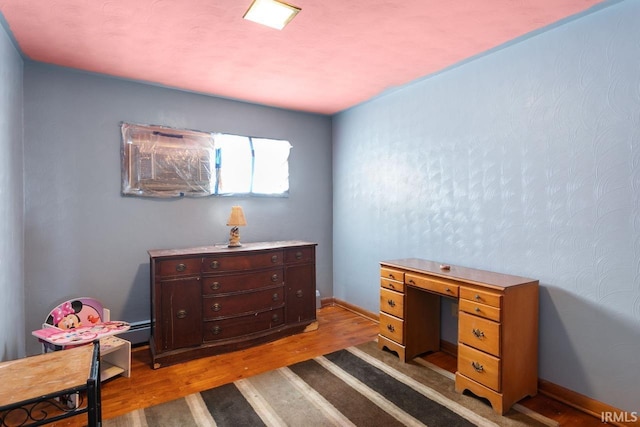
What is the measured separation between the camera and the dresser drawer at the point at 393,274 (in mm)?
2822

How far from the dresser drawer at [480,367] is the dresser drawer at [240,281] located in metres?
1.75

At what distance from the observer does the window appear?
3109 mm

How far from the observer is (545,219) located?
2.30 metres

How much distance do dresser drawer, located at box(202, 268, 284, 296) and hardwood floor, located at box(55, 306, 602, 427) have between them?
570 mm

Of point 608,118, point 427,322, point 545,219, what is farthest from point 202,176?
point 608,118

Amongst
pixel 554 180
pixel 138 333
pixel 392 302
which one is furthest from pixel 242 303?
pixel 554 180

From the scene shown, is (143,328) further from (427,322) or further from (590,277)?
(590,277)

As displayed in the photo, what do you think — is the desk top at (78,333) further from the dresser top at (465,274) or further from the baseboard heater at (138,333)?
the dresser top at (465,274)

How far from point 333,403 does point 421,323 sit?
3.59 ft

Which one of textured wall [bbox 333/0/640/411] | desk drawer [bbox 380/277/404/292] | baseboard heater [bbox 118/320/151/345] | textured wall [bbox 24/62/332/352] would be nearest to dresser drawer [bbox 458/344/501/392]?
textured wall [bbox 333/0/640/411]

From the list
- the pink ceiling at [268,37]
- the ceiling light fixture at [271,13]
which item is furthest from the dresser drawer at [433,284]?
the ceiling light fixture at [271,13]

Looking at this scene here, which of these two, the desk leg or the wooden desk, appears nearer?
the wooden desk

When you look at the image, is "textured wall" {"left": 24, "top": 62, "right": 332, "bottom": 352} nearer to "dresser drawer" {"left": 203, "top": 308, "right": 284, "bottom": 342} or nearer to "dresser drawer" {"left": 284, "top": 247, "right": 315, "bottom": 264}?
"dresser drawer" {"left": 284, "top": 247, "right": 315, "bottom": 264}

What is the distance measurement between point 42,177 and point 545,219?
3.90m
